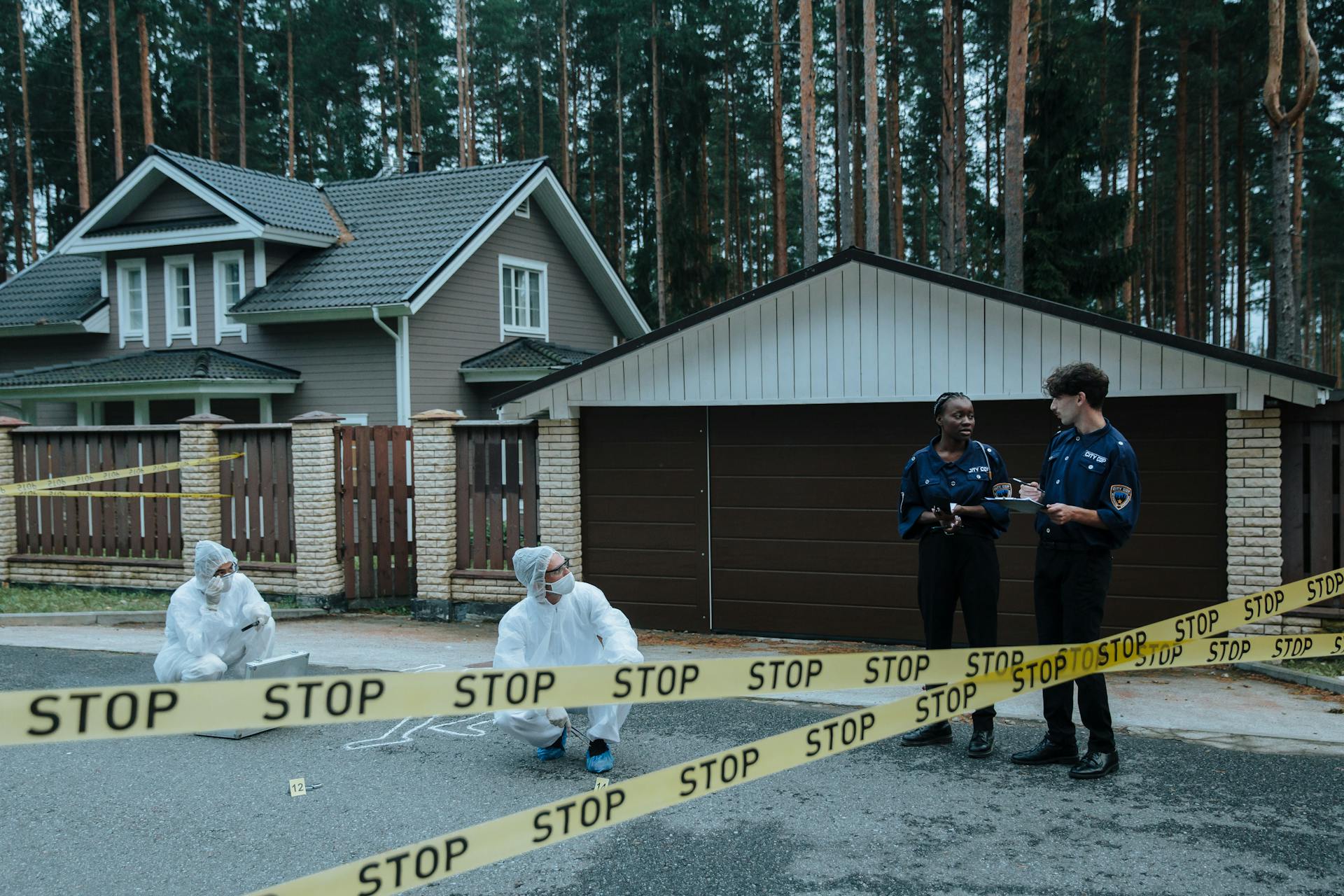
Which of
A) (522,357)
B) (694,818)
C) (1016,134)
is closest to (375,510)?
(694,818)

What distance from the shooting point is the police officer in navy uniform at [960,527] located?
19.2ft

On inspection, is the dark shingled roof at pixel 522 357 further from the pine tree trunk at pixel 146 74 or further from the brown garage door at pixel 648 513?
the pine tree trunk at pixel 146 74

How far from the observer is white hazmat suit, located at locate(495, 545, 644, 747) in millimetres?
5816

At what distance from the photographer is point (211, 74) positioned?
3356 centimetres

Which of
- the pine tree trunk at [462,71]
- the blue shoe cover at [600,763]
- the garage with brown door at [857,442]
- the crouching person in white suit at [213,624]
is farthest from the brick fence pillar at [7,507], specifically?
the pine tree trunk at [462,71]

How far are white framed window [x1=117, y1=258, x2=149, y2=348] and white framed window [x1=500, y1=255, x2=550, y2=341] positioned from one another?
22.6 feet

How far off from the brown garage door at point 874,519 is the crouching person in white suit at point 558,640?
154 inches

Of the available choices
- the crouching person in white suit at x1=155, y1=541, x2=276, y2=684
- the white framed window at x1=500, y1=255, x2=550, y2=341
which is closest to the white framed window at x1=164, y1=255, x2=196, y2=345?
the white framed window at x1=500, y1=255, x2=550, y2=341

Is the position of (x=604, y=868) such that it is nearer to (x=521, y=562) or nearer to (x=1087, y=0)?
(x=521, y=562)

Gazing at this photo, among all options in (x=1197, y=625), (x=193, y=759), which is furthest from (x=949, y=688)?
(x=193, y=759)

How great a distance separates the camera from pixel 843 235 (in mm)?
23266

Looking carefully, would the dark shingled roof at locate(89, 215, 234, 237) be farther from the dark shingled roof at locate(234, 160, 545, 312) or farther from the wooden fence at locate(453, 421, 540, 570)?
the wooden fence at locate(453, 421, 540, 570)

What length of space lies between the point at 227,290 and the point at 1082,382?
18.3 meters

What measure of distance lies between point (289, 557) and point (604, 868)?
839cm
